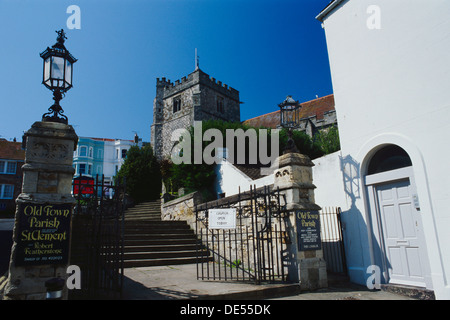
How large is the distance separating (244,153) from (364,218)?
1076 cm

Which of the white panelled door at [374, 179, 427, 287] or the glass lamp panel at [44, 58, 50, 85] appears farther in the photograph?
the white panelled door at [374, 179, 427, 287]

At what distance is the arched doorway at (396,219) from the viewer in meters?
6.13

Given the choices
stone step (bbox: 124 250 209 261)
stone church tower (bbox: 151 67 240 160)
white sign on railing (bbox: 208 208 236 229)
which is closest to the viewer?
white sign on railing (bbox: 208 208 236 229)

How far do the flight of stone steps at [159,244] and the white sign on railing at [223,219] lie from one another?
5.18ft

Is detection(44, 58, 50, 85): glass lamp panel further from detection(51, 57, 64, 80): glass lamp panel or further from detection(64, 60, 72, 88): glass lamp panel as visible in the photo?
detection(64, 60, 72, 88): glass lamp panel

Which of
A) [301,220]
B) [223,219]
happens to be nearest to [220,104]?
[223,219]

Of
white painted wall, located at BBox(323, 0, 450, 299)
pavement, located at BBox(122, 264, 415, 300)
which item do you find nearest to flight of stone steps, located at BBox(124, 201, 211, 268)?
pavement, located at BBox(122, 264, 415, 300)

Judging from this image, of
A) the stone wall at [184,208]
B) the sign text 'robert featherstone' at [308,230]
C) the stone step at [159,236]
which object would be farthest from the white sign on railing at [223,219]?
the stone wall at [184,208]

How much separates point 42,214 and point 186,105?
96.9 ft

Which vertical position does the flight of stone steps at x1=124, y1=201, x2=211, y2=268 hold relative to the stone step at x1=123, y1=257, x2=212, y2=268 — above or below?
above

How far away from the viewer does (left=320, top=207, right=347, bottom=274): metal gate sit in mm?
7730

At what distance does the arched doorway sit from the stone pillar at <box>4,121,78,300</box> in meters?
6.60
